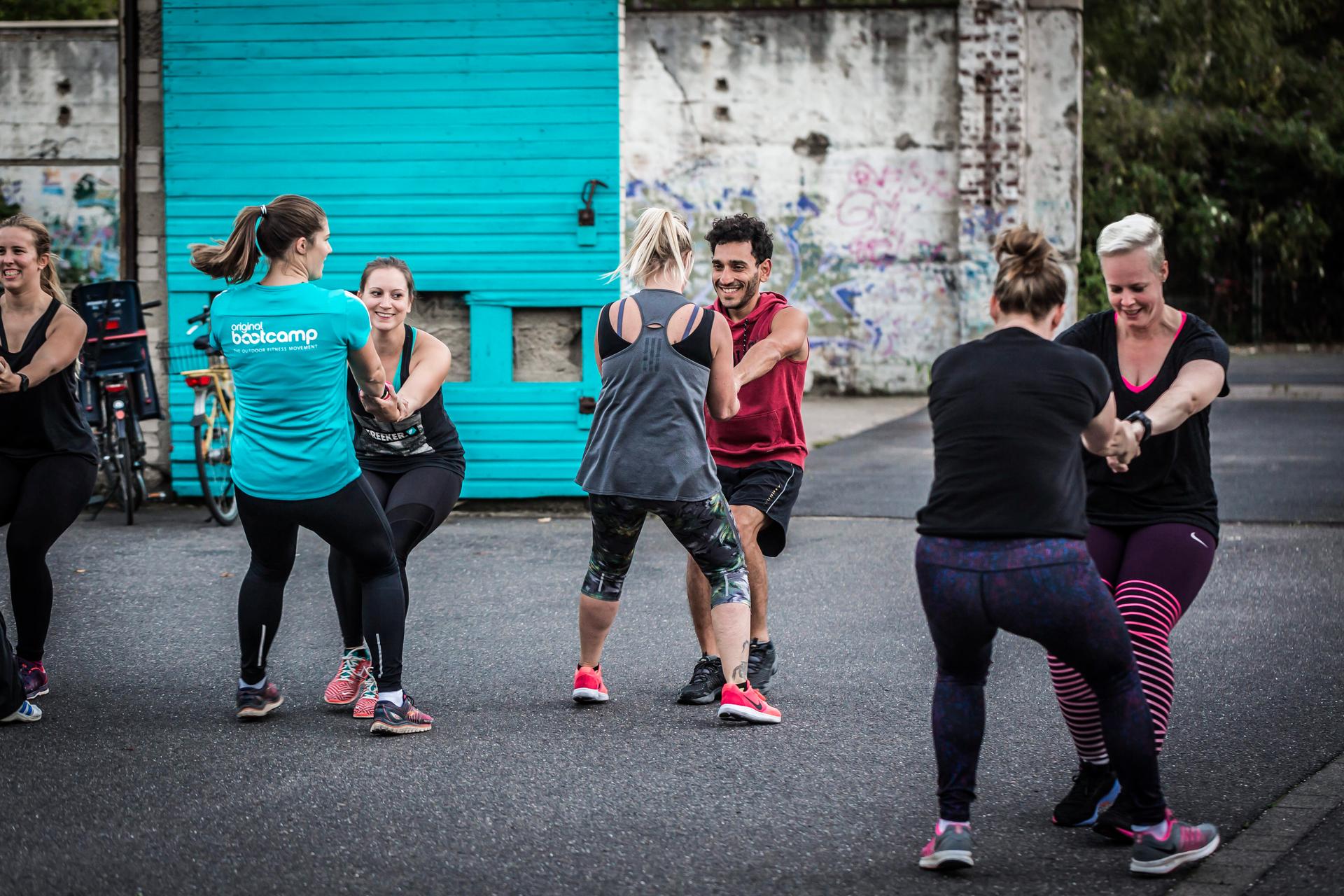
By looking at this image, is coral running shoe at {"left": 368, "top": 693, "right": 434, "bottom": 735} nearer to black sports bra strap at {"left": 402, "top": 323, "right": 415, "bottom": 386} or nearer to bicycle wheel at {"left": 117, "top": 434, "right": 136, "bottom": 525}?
black sports bra strap at {"left": 402, "top": 323, "right": 415, "bottom": 386}

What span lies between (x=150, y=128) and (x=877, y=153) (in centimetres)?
1016

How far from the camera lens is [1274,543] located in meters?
9.13

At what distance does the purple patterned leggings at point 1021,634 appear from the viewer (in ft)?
12.2

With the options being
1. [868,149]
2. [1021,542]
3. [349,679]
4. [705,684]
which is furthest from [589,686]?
[868,149]

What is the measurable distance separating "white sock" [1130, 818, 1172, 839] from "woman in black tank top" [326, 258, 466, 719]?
2.78m

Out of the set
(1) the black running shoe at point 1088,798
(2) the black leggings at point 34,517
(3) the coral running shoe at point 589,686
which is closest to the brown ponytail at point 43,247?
(2) the black leggings at point 34,517

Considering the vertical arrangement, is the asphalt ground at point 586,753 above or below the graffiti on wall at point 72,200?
below

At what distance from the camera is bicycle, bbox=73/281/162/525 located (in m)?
10.1

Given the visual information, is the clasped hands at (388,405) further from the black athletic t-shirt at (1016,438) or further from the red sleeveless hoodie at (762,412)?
the black athletic t-shirt at (1016,438)

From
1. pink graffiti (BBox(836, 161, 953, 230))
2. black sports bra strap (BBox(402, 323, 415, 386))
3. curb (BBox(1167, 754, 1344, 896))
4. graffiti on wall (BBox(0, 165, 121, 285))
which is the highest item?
pink graffiti (BBox(836, 161, 953, 230))

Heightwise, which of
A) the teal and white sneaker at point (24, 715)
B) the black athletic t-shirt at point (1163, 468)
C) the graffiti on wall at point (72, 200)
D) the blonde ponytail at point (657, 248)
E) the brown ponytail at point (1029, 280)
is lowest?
the teal and white sneaker at point (24, 715)

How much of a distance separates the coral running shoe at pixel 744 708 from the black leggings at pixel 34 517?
2468 mm

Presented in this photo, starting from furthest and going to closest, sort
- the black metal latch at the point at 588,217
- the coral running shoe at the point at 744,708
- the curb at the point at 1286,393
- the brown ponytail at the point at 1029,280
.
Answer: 1. the curb at the point at 1286,393
2. the black metal latch at the point at 588,217
3. the coral running shoe at the point at 744,708
4. the brown ponytail at the point at 1029,280

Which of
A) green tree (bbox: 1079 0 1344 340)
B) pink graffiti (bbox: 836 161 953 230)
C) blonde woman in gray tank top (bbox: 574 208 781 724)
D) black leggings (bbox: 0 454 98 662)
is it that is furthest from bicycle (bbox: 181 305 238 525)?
green tree (bbox: 1079 0 1344 340)
